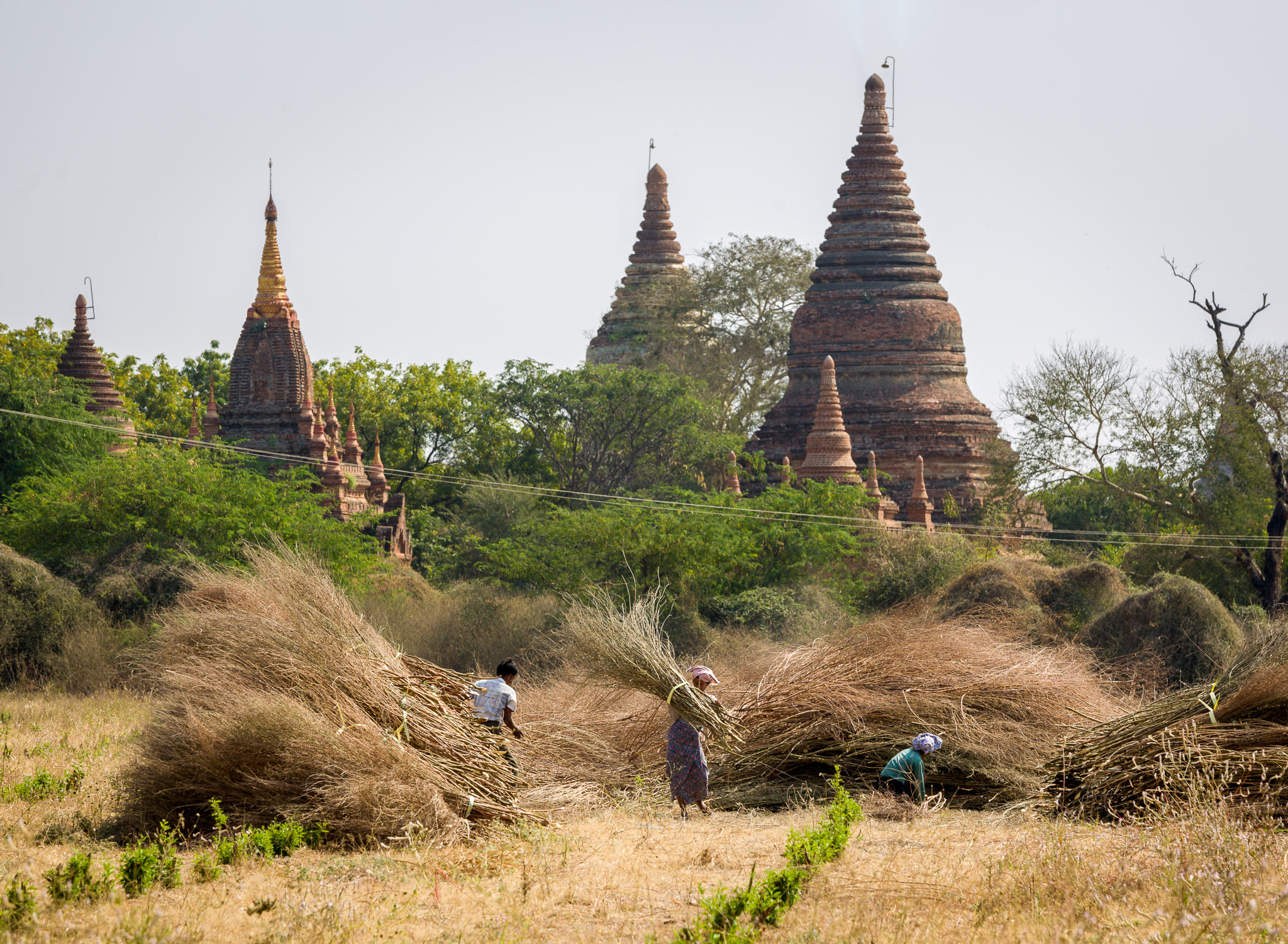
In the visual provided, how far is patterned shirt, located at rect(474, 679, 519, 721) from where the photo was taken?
9.82 metres

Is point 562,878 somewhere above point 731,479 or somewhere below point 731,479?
below

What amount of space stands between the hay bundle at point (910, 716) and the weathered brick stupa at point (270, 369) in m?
23.0

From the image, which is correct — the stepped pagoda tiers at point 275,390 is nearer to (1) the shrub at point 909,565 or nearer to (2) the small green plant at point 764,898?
(1) the shrub at point 909,565

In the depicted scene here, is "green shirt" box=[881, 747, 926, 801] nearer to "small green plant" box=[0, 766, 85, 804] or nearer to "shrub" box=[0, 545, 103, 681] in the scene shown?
"small green plant" box=[0, 766, 85, 804]

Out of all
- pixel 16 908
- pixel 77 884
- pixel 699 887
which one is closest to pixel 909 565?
pixel 699 887

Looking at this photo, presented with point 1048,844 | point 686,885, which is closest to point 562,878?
point 686,885

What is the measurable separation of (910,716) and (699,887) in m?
4.27

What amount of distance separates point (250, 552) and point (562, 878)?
155 inches

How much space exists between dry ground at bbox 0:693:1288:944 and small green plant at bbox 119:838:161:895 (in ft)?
0.27

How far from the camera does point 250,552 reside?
1070cm

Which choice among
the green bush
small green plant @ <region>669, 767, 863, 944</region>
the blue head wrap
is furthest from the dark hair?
the green bush

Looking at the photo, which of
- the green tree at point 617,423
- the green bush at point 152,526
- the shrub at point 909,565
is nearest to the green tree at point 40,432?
the green bush at point 152,526

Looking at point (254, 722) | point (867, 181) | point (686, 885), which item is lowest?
point (686, 885)

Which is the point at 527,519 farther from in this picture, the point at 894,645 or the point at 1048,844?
the point at 1048,844
